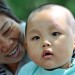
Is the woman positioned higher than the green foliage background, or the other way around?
the woman

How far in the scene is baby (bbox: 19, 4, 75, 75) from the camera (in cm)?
195

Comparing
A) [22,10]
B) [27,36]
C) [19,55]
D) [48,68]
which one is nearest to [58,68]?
[48,68]

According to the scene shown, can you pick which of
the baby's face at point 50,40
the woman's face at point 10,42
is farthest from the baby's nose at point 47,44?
the woman's face at point 10,42

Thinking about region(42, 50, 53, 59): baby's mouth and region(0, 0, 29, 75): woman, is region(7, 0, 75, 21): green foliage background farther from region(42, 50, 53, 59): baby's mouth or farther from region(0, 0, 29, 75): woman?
region(42, 50, 53, 59): baby's mouth

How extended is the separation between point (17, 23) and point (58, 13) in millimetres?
449

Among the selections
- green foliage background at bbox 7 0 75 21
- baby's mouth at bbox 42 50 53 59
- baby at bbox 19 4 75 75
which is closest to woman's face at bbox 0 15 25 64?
baby at bbox 19 4 75 75

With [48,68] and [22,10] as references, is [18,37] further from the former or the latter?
[22,10]

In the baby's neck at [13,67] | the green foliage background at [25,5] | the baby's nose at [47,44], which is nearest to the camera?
the baby's nose at [47,44]

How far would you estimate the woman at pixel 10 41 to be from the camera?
91.5 inches

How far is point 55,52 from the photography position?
1949mm

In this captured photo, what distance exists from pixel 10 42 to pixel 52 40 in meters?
0.45

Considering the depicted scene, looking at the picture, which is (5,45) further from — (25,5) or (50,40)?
(25,5)

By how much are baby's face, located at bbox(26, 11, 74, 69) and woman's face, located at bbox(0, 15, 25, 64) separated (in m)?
0.30

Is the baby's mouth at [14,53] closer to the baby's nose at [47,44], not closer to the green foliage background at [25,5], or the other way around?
the baby's nose at [47,44]
